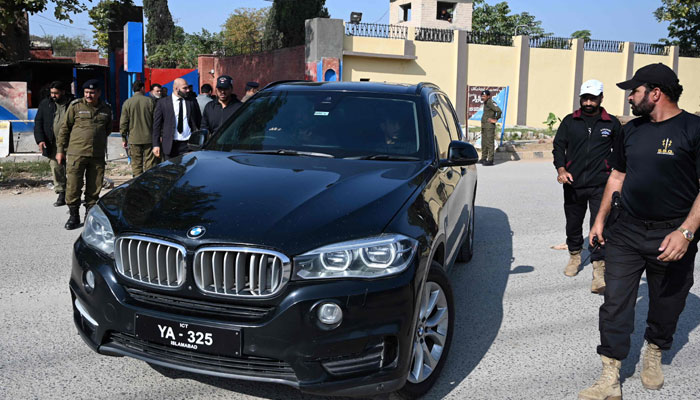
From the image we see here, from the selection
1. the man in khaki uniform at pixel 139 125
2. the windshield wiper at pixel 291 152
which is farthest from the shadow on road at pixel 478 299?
the man in khaki uniform at pixel 139 125

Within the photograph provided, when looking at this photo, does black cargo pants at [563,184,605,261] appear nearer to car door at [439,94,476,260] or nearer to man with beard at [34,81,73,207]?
car door at [439,94,476,260]

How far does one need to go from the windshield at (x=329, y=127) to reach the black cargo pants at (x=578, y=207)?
7.44ft

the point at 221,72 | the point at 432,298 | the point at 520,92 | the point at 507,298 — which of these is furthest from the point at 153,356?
the point at 221,72

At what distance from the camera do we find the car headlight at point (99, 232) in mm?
3204

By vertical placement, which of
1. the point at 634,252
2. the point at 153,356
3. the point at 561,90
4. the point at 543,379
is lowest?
the point at 543,379

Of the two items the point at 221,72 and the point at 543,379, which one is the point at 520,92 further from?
the point at 543,379

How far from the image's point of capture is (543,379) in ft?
12.6

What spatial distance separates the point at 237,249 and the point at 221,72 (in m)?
33.5

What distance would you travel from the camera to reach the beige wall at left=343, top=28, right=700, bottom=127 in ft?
82.4

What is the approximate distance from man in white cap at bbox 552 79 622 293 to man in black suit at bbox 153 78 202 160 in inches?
197

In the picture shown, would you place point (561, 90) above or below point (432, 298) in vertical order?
above

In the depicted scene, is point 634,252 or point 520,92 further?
point 520,92

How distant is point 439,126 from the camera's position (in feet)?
16.1

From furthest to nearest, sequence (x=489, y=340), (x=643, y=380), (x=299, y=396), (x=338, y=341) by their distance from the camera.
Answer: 1. (x=489, y=340)
2. (x=643, y=380)
3. (x=299, y=396)
4. (x=338, y=341)
